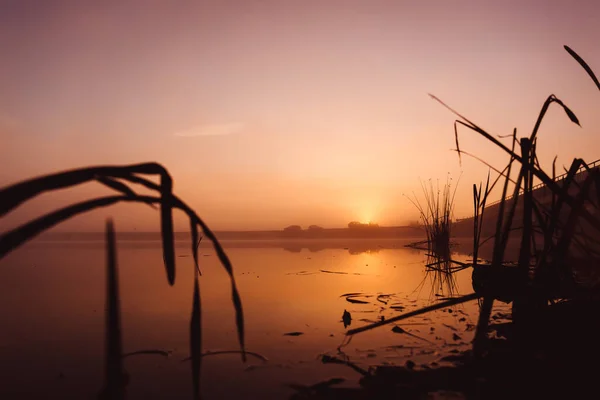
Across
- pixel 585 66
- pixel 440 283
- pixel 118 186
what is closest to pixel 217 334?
pixel 118 186

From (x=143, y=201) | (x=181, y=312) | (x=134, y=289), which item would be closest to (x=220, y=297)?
(x=181, y=312)

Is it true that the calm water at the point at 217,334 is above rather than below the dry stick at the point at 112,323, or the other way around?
below

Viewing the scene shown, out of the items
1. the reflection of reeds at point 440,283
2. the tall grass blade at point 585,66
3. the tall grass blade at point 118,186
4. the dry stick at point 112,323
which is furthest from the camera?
the reflection of reeds at point 440,283

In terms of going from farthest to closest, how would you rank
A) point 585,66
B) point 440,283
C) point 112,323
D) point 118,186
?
1. point 440,283
2. point 585,66
3. point 118,186
4. point 112,323

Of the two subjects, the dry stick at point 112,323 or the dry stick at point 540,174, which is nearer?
the dry stick at point 112,323

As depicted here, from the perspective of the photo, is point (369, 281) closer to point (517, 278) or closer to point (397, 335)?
point (397, 335)

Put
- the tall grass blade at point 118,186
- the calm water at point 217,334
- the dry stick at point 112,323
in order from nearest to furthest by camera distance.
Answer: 1. the dry stick at point 112,323
2. the tall grass blade at point 118,186
3. the calm water at point 217,334

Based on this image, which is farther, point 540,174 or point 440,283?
point 440,283

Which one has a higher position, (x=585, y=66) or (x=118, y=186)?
(x=585, y=66)

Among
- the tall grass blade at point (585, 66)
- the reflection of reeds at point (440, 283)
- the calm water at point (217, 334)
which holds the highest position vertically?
the tall grass blade at point (585, 66)

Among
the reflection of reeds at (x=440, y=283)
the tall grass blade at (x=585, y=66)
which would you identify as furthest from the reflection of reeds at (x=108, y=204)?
the reflection of reeds at (x=440, y=283)

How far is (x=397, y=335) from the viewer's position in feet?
10.2

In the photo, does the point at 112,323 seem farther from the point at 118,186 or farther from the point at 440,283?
the point at 440,283

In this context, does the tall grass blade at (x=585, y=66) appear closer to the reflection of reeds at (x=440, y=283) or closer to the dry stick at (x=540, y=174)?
the dry stick at (x=540, y=174)
